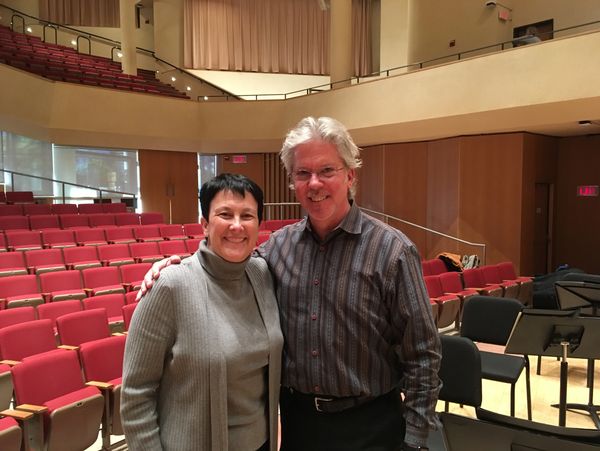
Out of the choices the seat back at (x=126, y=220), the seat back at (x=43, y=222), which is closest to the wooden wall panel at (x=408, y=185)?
the seat back at (x=126, y=220)

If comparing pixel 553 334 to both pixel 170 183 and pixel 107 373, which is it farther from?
pixel 170 183

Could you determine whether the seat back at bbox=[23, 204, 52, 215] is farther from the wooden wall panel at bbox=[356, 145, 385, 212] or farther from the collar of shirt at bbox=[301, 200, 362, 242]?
the collar of shirt at bbox=[301, 200, 362, 242]

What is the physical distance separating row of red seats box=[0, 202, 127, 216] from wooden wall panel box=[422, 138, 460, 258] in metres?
6.09

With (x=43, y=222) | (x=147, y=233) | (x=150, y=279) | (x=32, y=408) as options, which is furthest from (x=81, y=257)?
(x=150, y=279)

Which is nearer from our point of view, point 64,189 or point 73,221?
point 73,221

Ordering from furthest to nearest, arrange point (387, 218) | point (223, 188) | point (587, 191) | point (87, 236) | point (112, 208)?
1. point (387, 218)
2. point (112, 208)
3. point (587, 191)
4. point (87, 236)
5. point (223, 188)

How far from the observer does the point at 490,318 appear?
341cm

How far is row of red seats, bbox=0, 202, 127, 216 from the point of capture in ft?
25.1

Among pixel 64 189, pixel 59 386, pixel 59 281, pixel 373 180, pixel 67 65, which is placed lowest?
pixel 59 386

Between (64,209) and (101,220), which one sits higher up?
(64,209)

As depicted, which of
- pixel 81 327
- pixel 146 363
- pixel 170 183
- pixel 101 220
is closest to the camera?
pixel 146 363

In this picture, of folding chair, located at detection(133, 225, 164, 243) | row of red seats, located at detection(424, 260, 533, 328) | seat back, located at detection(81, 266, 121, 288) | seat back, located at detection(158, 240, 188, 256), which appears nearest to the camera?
seat back, located at detection(81, 266, 121, 288)

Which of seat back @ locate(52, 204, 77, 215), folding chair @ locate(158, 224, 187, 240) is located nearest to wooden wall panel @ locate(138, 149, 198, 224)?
seat back @ locate(52, 204, 77, 215)

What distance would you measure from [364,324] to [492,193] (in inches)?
302
